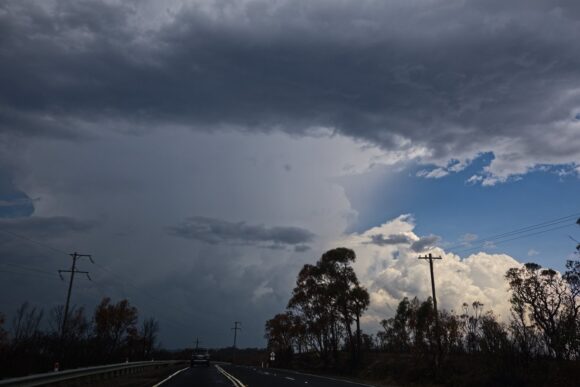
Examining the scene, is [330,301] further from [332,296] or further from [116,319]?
[116,319]

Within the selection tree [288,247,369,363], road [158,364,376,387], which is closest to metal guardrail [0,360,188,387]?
road [158,364,376,387]

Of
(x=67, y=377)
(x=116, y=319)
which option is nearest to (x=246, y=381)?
(x=67, y=377)

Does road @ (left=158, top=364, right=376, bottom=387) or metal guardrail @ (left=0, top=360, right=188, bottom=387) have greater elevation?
metal guardrail @ (left=0, top=360, right=188, bottom=387)

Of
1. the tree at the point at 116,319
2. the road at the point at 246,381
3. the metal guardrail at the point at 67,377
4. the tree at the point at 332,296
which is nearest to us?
the metal guardrail at the point at 67,377

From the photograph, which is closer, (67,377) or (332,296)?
(67,377)

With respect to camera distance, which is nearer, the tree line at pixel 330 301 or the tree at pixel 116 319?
the tree line at pixel 330 301

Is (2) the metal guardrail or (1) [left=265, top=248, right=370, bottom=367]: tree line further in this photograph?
(1) [left=265, top=248, right=370, bottom=367]: tree line

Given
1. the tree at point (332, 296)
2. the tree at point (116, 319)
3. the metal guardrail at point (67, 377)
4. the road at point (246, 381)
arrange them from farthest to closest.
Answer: the tree at point (116, 319) < the tree at point (332, 296) < the road at point (246, 381) < the metal guardrail at point (67, 377)

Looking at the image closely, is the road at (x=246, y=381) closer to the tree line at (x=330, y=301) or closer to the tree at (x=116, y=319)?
the tree line at (x=330, y=301)

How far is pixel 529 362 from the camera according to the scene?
78.9ft

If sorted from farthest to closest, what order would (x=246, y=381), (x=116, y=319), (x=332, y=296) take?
(x=116, y=319)
(x=332, y=296)
(x=246, y=381)

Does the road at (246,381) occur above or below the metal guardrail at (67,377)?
below

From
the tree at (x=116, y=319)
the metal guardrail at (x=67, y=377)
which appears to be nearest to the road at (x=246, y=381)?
the metal guardrail at (x=67, y=377)

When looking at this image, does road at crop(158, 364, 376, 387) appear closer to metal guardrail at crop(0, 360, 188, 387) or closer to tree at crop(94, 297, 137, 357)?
metal guardrail at crop(0, 360, 188, 387)
